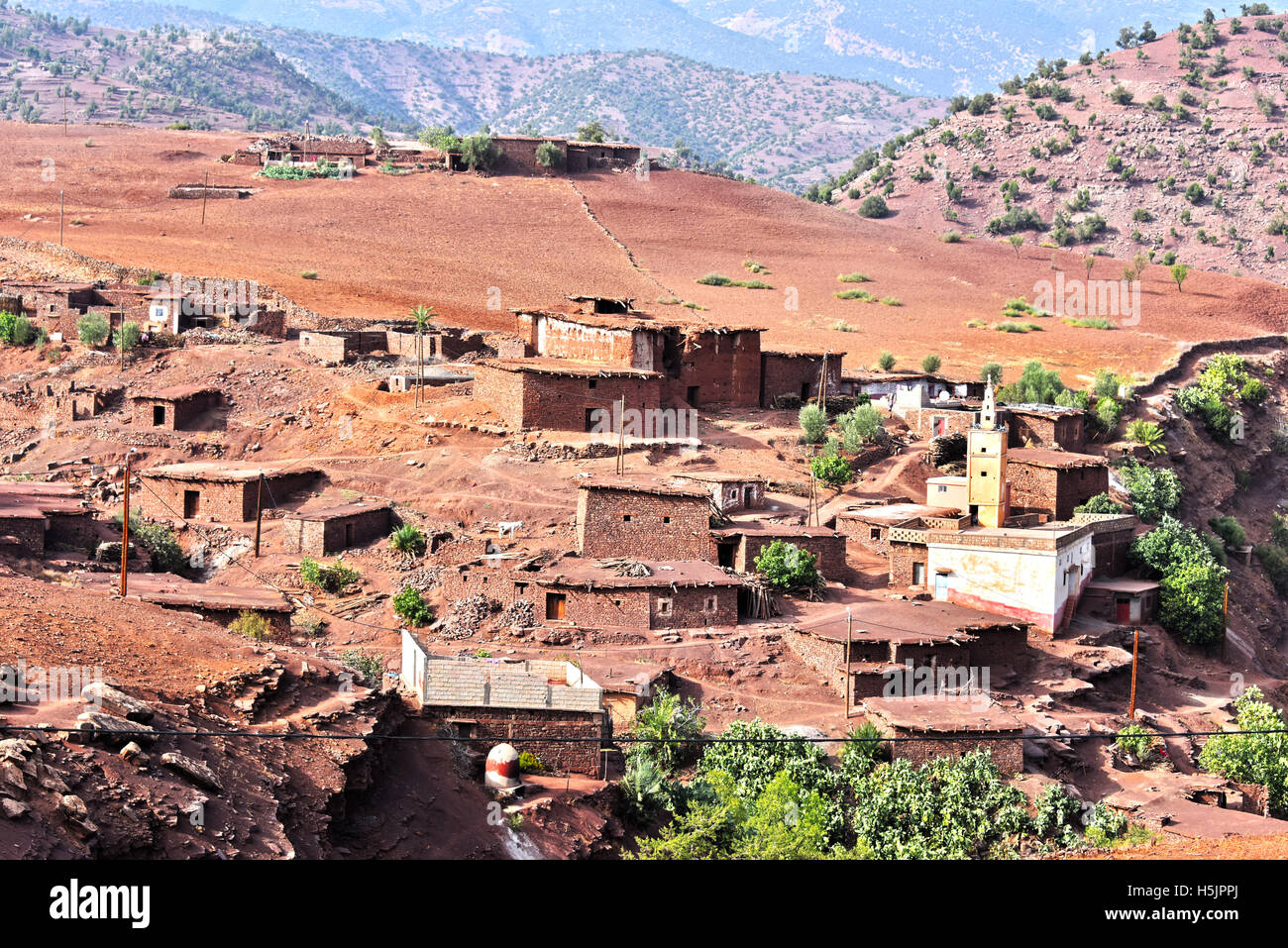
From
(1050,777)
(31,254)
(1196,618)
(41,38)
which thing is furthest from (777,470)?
(41,38)

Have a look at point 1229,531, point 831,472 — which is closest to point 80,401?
point 831,472

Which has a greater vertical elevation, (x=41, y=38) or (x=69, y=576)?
(x=41, y=38)

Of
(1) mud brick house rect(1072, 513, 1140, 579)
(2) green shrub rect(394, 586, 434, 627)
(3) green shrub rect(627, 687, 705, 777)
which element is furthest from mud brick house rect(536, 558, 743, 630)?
(1) mud brick house rect(1072, 513, 1140, 579)

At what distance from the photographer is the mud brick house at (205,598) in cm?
2250

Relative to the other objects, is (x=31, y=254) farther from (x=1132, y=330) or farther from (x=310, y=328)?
(x=1132, y=330)

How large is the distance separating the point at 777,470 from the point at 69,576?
1674cm

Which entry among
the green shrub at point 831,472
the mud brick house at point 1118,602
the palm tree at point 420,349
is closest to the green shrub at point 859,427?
the green shrub at point 831,472

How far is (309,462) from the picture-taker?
35219 millimetres

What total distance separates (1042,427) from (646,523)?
13.2m

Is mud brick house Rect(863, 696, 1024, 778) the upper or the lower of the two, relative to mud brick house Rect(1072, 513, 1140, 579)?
lower

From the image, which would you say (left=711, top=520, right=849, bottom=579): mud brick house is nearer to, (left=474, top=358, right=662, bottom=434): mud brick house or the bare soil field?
(left=474, top=358, right=662, bottom=434): mud brick house

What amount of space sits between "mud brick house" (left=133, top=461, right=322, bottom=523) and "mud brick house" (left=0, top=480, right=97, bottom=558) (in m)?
3.06

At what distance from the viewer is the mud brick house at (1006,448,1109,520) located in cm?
3469

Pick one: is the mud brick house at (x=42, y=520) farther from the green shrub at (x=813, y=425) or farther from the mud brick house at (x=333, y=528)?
the green shrub at (x=813, y=425)
